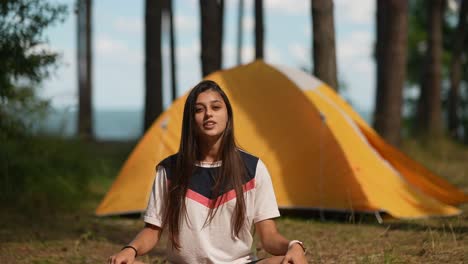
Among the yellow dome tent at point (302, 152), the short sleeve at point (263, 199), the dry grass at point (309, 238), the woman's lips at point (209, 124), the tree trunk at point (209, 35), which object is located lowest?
the dry grass at point (309, 238)

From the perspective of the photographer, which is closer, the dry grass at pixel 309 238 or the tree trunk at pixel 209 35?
the dry grass at pixel 309 238

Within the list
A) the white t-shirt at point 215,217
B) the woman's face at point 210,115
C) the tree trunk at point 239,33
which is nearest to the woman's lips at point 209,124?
the woman's face at point 210,115

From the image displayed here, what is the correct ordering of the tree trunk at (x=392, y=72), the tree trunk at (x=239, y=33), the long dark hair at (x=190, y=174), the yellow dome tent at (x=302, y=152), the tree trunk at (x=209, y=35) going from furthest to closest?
the tree trunk at (x=239, y=33), the tree trunk at (x=392, y=72), the tree trunk at (x=209, y=35), the yellow dome tent at (x=302, y=152), the long dark hair at (x=190, y=174)

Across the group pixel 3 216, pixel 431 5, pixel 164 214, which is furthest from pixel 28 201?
pixel 431 5

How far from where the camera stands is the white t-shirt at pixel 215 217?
377 cm

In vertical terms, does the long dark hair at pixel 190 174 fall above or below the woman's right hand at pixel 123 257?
above

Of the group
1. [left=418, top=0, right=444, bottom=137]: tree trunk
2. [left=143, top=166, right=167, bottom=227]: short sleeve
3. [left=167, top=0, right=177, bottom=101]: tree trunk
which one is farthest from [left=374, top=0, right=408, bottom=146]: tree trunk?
[left=143, top=166, right=167, bottom=227]: short sleeve

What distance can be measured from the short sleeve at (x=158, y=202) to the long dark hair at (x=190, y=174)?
3 cm

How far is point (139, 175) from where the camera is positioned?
26.0 feet

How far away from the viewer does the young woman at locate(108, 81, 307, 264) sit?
12.3ft

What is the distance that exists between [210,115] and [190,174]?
29cm

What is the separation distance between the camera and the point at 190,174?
3.80 meters

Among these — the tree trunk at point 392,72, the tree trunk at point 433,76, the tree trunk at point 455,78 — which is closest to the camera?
the tree trunk at point 392,72

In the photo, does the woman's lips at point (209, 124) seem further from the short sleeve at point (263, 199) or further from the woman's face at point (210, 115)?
the short sleeve at point (263, 199)
